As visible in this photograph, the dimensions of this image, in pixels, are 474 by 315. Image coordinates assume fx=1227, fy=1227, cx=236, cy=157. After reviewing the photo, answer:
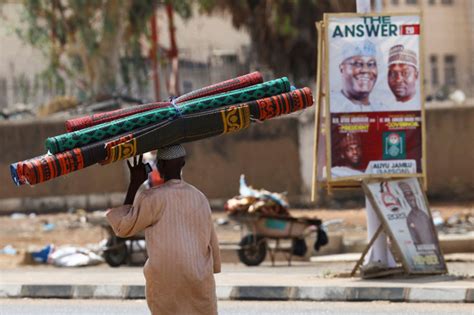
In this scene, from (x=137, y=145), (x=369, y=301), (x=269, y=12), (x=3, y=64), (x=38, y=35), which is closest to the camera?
(x=137, y=145)

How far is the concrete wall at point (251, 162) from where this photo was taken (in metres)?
24.0

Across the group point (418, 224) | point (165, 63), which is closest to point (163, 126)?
point (418, 224)

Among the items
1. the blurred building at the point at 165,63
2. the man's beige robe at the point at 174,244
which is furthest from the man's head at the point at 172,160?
the blurred building at the point at 165,63

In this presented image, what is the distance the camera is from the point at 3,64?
4891 cm

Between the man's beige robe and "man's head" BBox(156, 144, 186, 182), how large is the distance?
62mm

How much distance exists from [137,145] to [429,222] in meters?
7.30

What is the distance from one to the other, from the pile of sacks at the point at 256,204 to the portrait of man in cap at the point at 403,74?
3665 millimetres

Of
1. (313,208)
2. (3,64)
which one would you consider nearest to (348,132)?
(313,208)

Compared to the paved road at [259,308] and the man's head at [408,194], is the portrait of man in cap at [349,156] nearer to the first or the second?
the man's head at [408,194]

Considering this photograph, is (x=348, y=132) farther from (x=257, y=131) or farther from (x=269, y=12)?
(x=269, y=12)

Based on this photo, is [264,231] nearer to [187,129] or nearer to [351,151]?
[351,151]

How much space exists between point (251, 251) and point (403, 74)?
4468mm

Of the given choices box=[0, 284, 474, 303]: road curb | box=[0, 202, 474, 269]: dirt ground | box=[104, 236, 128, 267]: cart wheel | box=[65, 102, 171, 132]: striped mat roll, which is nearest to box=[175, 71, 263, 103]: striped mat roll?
box=[65, 102, 171, 132]: striped mat roll

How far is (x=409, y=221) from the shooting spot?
1329 centimetres
